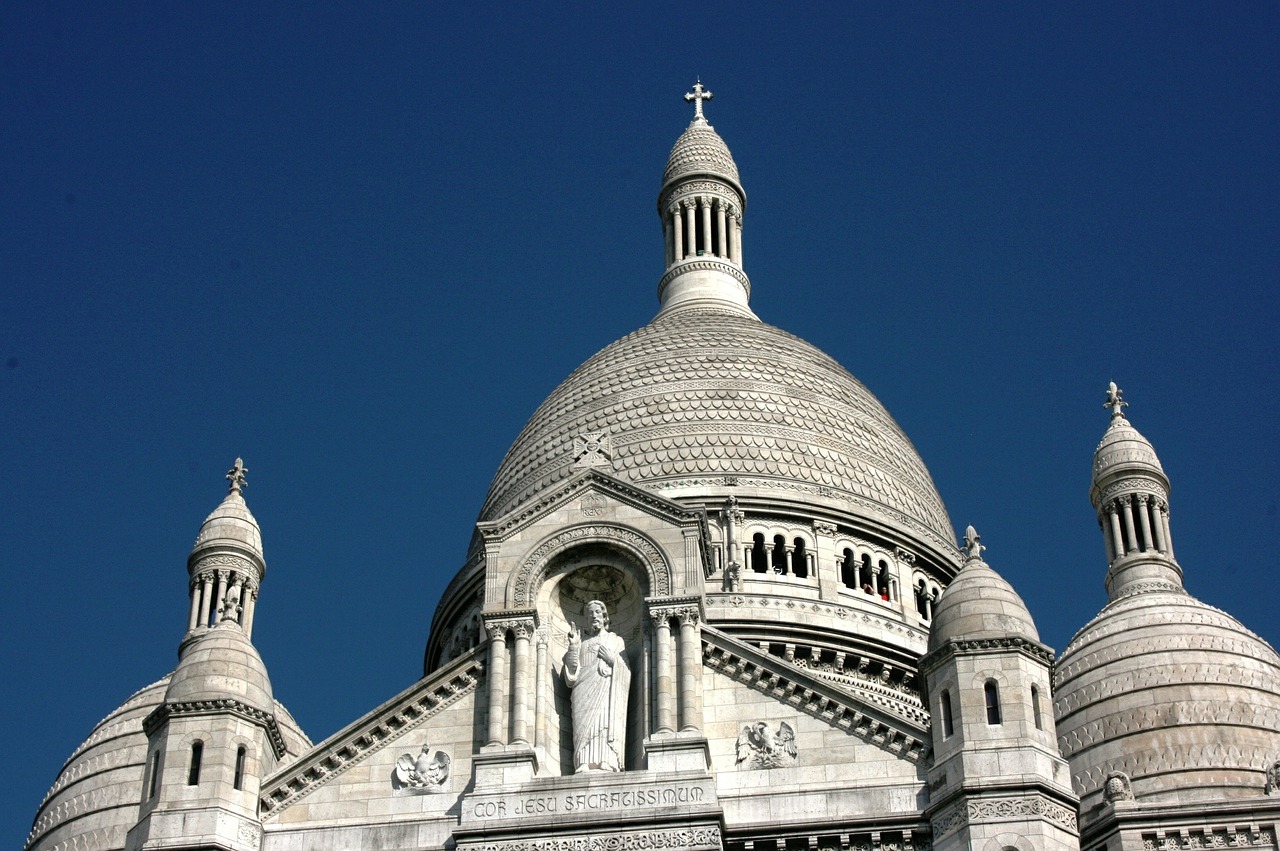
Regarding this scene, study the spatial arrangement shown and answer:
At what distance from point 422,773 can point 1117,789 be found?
40.6 ft

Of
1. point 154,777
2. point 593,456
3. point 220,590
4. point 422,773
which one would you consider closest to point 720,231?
point 220,590

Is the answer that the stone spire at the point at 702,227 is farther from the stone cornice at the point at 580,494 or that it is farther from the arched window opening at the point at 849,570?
the stone cornice at the point at 580,494

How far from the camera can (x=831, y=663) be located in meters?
52.0

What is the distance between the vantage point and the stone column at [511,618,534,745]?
3688cm

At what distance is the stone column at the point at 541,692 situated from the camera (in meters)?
37.2

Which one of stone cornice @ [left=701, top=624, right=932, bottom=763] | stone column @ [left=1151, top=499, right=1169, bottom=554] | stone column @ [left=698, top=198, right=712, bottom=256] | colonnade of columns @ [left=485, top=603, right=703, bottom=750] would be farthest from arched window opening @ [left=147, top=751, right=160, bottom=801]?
stone column @ [left=698, top=198, right=712, bottom=256]

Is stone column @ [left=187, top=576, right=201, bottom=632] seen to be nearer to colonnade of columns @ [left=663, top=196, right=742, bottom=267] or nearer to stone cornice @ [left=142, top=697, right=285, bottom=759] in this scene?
stone cornice @ [left=142, top=697, right=285, bottom=759]

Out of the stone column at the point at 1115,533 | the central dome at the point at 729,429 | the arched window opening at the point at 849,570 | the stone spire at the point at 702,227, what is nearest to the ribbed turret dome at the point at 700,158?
the stone spire at the point at 702,227

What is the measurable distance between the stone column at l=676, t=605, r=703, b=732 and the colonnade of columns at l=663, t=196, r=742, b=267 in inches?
1289

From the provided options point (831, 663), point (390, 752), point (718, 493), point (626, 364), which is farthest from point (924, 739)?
point (626, 364)

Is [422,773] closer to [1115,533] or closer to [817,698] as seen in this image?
[817,698]

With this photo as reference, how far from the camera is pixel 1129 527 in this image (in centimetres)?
5191

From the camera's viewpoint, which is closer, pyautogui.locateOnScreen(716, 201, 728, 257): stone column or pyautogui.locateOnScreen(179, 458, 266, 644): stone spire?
pyautogui.locateOnScreen(179, 458, 266, 644): stone spire

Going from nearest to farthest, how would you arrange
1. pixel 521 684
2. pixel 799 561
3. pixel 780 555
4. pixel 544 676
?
pixel 521 684, pixel 544 676, pixel 780 555, pixel 799 561
